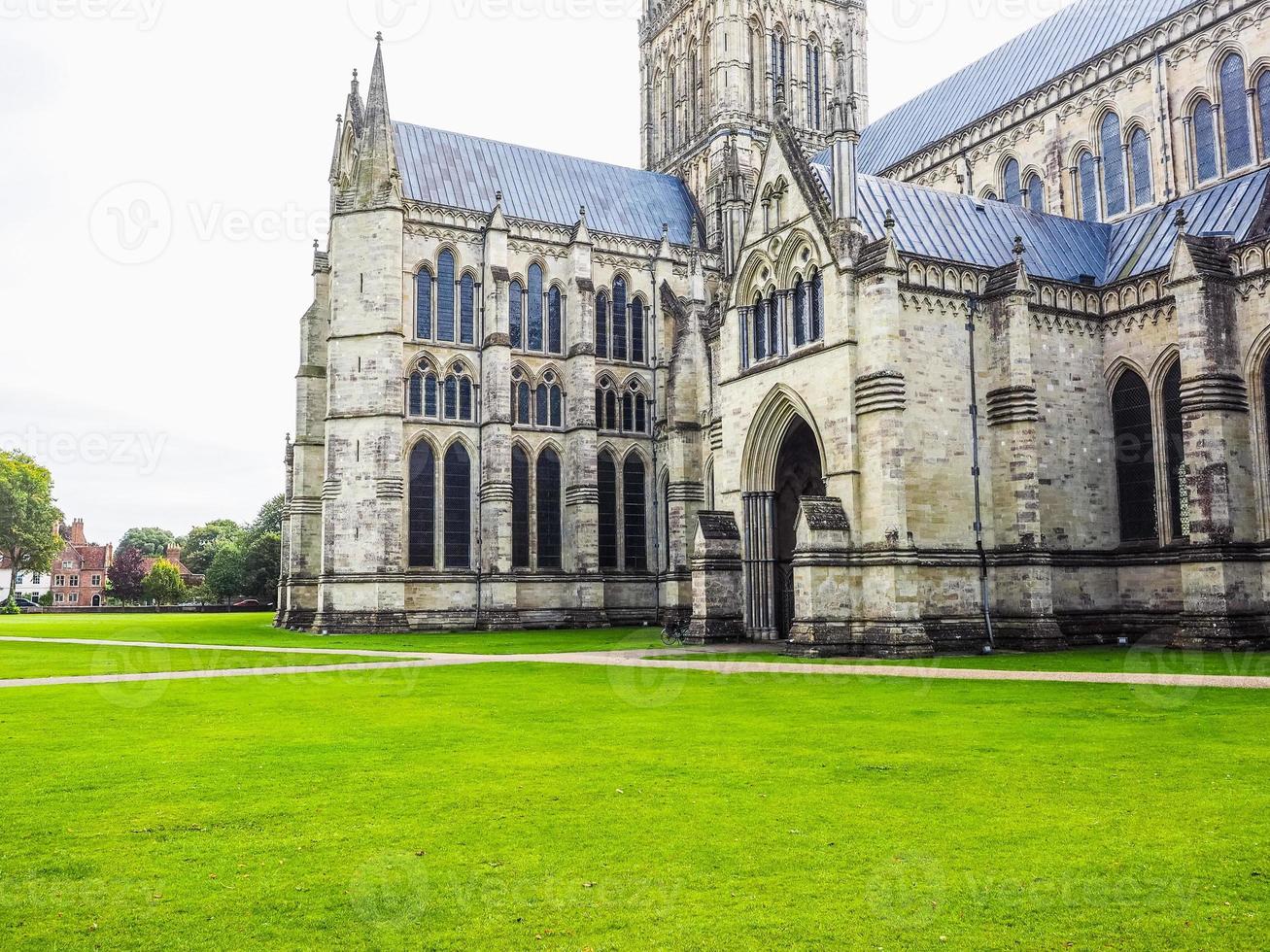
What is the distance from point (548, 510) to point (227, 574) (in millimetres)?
60040

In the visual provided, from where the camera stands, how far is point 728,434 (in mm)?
34562

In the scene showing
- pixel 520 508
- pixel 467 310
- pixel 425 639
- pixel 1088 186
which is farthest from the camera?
pixel 520 508

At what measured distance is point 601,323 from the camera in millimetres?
51781

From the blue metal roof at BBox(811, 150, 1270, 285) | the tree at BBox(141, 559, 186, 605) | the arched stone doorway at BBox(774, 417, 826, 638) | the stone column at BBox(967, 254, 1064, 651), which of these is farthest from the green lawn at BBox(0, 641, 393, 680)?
the tree at BBox(141, 559, 186, 605)

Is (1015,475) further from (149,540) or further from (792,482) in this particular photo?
(149,540)

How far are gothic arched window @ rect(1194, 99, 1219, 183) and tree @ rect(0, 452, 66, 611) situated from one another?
82614mm

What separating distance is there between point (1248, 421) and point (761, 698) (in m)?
17.5

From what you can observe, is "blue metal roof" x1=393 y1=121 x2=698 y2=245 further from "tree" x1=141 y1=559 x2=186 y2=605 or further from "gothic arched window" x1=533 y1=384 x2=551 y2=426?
"tree" x1=141 y1=559 x2=186 y2=605

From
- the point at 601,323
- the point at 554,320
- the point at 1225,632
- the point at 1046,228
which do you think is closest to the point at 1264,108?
the point at 1046,228

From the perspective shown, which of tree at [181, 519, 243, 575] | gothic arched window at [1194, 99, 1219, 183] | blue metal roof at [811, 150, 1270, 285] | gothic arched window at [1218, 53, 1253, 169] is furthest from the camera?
tree at [181, 519, 243, 575]

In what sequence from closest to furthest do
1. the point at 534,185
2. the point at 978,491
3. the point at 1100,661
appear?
the point at 1100,661 < the point at 978,491 < the point at 534,185

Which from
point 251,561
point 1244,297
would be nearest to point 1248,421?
point 1244,297

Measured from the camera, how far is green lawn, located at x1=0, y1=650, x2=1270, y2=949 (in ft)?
21.4

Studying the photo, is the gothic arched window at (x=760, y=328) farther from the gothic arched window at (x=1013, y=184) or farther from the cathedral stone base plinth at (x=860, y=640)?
the gothic arched window at (x=1013, y=184)
